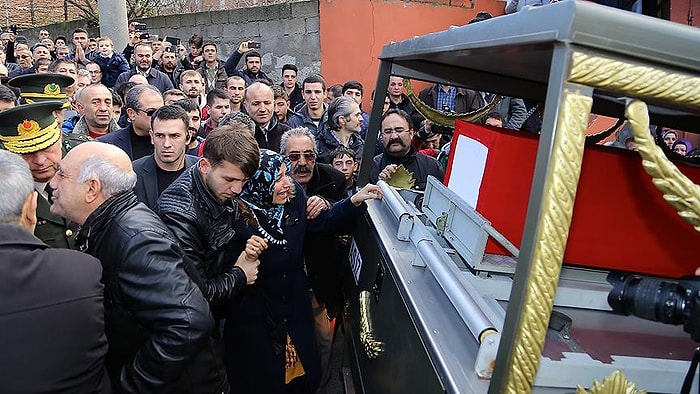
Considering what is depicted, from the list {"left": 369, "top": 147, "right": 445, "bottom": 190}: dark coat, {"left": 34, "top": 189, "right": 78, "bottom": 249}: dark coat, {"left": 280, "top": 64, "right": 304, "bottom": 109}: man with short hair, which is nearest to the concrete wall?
{"left": 280, "top": 64, "right": 304, "bottom": 109}: man with short hair

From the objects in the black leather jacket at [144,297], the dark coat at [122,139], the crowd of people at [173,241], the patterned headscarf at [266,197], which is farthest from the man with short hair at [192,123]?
the black leather jacket at [144,297]

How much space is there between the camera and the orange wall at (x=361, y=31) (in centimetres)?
815

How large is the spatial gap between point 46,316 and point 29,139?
1.66m

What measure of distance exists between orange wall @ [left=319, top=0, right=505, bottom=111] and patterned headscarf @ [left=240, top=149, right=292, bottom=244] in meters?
5.85

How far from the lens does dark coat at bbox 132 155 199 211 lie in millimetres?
2965

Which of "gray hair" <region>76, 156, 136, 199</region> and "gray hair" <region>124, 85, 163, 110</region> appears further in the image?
"gray hair" <region>124, 85, 163, 110</region>

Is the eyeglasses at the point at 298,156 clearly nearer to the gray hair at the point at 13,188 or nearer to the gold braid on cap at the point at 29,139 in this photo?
the gold braid on cap at the point at 29,139

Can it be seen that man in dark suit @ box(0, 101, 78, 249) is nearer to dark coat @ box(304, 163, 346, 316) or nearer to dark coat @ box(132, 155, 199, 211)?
dark coat @ box(132, 155, 199, 211)

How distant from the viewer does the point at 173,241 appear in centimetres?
179

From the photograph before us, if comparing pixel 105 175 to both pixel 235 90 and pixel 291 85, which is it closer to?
pixel 235 90

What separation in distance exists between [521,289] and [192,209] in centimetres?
153

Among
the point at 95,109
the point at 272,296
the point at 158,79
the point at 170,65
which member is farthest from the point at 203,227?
the point at 170,65

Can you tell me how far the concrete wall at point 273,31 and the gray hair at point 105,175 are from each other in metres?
6.80

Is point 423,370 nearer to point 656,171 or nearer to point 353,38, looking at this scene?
point 656,171
